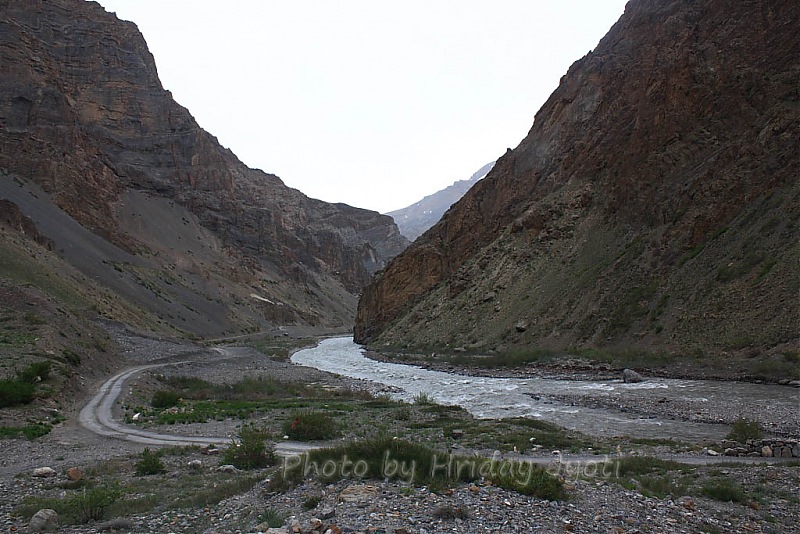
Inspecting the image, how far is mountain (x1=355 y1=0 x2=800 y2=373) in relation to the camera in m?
29.7

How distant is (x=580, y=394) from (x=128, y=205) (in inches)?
4142

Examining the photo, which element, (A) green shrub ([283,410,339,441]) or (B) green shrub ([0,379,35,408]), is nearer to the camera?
(A) green shrub ([283,410,339,441])

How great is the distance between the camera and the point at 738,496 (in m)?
9.08

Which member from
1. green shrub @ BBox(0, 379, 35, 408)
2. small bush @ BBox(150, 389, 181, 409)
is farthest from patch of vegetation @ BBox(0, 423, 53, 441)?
small bush @ BBox(150, 389, 181, 409)

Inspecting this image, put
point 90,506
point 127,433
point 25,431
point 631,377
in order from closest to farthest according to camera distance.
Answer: point 90,506, point 25,431, point 127,433, point 631,377

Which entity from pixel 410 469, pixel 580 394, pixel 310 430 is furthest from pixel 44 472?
pixel 580 394

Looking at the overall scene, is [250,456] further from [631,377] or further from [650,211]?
[650,211]

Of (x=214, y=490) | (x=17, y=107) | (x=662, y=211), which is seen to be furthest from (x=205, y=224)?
(x=214, y=490)

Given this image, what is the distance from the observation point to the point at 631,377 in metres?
27.8

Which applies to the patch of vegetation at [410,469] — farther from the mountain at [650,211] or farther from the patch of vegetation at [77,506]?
the mountain at [650,211]

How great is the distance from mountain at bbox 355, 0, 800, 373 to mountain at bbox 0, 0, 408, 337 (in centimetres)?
3932

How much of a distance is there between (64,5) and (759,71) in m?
148

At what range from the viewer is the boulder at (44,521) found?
24.7 ft

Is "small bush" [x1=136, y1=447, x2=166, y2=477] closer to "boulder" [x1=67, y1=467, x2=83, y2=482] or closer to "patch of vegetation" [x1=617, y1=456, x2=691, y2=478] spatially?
"boulder" [x1=67, y1=467, x2=83, y2=482]
